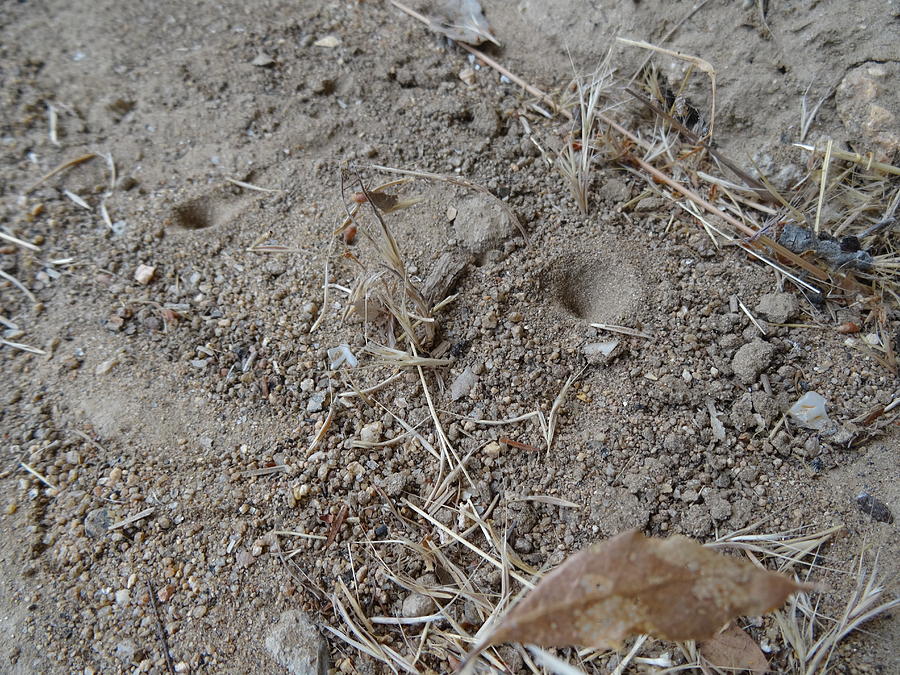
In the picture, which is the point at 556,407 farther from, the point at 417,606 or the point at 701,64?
the point at 701,64

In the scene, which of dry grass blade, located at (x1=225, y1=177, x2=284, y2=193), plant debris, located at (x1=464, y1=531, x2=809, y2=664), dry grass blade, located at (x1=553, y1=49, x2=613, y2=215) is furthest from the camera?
dry grass blade, located at (x1=225, y1=177, x2=284, y2=193)

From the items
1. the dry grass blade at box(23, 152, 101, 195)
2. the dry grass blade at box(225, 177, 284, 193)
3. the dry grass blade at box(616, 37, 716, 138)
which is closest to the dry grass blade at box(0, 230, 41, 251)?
the dry grass blade at box(23, 152, 101, 195)

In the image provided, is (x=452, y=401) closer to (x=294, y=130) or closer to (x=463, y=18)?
(x=294, y=130)

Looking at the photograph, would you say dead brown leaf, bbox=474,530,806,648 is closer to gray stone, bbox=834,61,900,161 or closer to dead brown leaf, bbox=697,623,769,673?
dead brown leaf, bbox=697,623,769,673

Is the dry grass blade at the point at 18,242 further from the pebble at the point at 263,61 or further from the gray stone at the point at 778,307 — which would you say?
the gray stone at the point at 778,307

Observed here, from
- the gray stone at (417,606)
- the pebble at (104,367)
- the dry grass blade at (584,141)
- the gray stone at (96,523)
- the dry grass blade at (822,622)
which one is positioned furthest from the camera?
the dry grass blade at (584,141)

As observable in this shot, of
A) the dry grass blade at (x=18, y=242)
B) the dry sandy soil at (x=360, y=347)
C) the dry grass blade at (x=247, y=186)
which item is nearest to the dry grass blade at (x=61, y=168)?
the dry sandy soil at (x=360, y=347)
